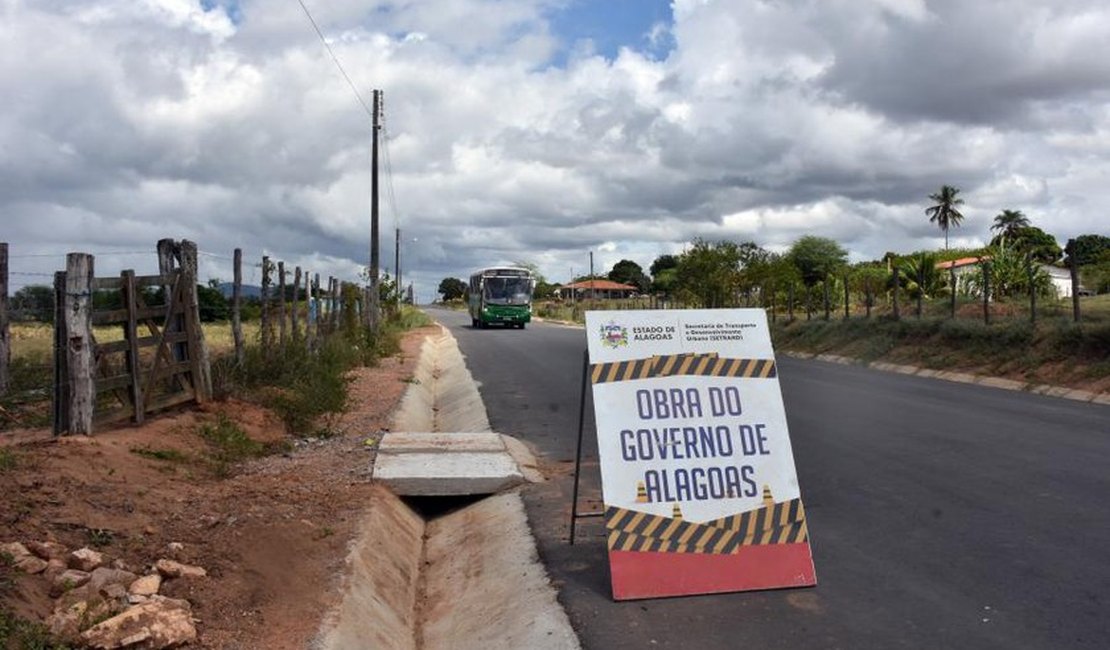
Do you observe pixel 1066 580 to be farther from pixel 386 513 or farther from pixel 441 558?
pixel 386 513

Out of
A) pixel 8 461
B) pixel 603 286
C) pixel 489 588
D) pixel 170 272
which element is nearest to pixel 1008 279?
pixel 170 272

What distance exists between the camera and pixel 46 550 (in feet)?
16.3

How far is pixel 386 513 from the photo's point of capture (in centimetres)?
745

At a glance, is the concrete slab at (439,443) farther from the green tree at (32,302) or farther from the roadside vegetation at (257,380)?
the green tree at (32,302)

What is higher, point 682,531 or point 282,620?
point 682,531

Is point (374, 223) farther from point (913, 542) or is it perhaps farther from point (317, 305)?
point (913, 542)

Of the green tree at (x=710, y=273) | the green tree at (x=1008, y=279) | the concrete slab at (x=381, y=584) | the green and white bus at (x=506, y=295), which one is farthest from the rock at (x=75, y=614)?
the green and white bus at (x=506, y=295)

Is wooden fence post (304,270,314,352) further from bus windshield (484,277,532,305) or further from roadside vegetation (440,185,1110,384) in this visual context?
bus windshield (484,277,532,305)

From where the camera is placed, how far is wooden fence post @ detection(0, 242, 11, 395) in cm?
1112

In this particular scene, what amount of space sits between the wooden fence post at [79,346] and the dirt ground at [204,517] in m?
0.29

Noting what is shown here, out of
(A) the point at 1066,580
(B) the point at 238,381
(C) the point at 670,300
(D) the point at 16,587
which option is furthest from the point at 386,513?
(C) the point at 670,300

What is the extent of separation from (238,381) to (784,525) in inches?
354

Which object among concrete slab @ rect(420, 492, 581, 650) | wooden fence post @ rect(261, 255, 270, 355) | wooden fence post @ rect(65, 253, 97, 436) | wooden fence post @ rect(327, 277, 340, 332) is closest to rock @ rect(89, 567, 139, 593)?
concrete slab @ rect(420, 492, 581, 650)

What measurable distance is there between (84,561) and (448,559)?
272 cm
